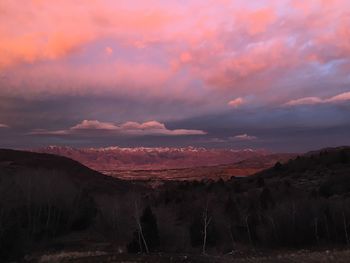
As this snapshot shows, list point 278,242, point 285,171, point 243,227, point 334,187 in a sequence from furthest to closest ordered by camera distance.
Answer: point 285,171
point 334,187
point 243,227
point 278,242

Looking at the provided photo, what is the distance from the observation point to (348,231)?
69875 mm

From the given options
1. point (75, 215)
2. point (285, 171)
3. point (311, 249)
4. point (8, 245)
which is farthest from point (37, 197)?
point (285, 171)

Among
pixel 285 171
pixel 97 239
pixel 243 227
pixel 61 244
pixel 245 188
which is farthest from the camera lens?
pixel 285 171

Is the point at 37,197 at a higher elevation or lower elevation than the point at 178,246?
higher

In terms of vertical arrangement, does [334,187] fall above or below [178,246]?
above

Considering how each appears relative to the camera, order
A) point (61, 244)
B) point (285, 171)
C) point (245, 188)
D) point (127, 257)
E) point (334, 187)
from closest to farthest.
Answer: point (127, 257) → point (61, 244) → point (334, 187) → point (245, 188) → point (285, 171)

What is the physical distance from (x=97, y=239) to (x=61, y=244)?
31.6 feet

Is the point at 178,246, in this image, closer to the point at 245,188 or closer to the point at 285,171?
the point at 245,188

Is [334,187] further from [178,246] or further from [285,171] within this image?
[285,171]

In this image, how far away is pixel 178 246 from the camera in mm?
78062

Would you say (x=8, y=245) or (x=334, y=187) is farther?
(x=334, y=187)

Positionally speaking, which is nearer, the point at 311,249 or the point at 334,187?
the point at 311,249

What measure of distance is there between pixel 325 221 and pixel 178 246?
22.7 meters

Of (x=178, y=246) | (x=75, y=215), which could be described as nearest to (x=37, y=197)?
(x=75, y=215)
